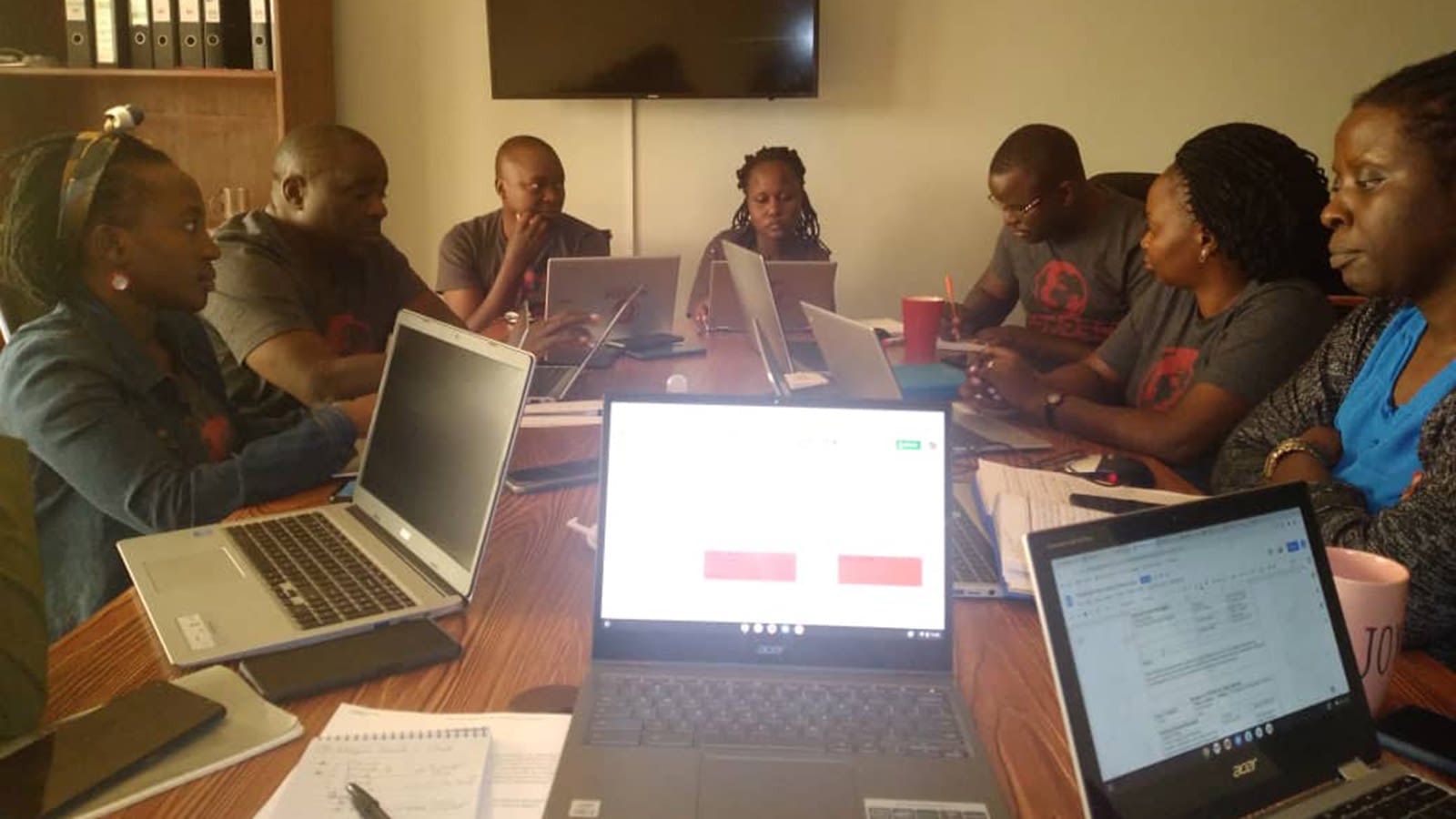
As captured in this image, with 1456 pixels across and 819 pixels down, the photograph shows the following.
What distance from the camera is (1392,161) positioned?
4.41ft

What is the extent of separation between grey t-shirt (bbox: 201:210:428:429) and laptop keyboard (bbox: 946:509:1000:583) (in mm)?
1260

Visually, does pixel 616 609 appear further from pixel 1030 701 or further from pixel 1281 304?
pixel 1281 304

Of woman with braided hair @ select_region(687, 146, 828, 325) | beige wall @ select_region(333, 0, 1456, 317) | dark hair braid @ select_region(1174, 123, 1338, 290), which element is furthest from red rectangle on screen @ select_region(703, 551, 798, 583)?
beige wall @ select_region(333, 0, 1456, 317)

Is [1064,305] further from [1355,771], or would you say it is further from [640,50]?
[1355,771]

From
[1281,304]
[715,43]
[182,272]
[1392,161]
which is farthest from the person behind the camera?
[715,43]

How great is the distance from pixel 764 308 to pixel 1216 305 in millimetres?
844

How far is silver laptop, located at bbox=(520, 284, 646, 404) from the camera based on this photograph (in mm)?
2102

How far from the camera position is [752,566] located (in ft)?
3.21

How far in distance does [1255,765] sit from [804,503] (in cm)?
41

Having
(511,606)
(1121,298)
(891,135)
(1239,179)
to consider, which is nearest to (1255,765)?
(511,606)

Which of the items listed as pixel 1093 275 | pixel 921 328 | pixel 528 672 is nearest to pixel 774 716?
pixel 528 672

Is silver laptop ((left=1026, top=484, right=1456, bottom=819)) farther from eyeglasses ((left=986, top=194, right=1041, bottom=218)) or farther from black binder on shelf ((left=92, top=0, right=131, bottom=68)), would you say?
black binder on shelf ((left=92, top=0, right=131, bottom=68))

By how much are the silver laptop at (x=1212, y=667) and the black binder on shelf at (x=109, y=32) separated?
Answer: 3.63 meters

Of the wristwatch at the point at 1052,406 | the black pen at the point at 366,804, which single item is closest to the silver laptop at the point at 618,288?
the wristwatch at the point at 1052,406
